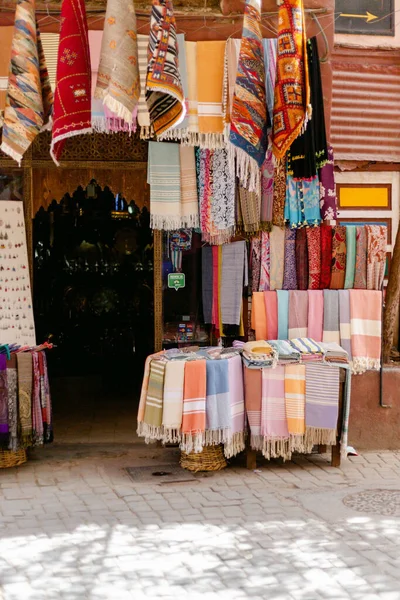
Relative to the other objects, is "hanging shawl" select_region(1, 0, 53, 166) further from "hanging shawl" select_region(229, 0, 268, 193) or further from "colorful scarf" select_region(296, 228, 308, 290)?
"colorful scarf" select_region(296, 228, 308, 290)

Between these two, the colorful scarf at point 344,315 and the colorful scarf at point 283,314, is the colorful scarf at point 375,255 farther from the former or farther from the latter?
the colorful scarf at point 283,314

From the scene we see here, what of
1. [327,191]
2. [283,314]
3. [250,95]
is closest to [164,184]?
[250,95]

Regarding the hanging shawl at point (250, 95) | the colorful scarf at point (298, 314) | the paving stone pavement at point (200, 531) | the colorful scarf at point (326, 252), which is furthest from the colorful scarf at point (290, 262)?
the paving stone pavement at point (200, 531)

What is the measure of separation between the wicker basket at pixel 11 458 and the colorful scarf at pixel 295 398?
234 centimetres

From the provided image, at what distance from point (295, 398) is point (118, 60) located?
312 cm

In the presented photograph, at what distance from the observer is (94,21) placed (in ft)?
23.0

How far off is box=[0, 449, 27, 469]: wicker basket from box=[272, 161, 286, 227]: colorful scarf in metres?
3.10

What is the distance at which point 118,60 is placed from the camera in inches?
241

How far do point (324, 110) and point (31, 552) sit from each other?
4.66 m

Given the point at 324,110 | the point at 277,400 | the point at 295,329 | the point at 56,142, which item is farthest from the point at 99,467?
the point at 324,110

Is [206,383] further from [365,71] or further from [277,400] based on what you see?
[365,71]

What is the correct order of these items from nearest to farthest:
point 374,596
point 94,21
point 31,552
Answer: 1. point 374,596
2. point 31,552
3. point 94,21

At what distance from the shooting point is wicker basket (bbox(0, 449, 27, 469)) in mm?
6680

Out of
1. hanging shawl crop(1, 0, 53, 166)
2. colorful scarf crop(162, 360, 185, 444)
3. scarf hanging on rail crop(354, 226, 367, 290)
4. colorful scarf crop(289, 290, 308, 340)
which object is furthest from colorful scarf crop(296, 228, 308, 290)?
hanging shawl crop(1, 0, 53, 166)
